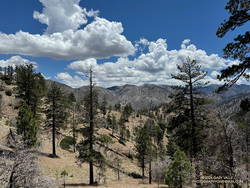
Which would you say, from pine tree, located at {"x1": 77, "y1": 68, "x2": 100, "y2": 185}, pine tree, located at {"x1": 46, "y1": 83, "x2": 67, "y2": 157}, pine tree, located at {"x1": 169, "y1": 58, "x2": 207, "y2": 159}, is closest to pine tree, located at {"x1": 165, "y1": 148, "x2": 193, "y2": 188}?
pine tree, located at {"x1": 169, "y1": 58, "x2": 207, "y2": 159}

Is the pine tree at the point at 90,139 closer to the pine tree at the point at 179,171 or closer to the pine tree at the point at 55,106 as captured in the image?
the pine tree at the point at 179,171

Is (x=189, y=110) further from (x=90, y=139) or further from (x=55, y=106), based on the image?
(x=55, y=106)

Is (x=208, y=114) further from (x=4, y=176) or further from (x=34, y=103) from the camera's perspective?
(x=34, y=103)

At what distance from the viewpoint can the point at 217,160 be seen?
1399cm

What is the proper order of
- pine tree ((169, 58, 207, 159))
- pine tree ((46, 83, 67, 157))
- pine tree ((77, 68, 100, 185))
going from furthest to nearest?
1. pine tree ((46, 83, 67, 157))
2. pine tree ((77, 68, 100, 185))
3. pine tree ((169, 58, 207, 159))

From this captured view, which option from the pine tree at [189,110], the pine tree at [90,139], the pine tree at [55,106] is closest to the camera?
the pine tree at [189,110]

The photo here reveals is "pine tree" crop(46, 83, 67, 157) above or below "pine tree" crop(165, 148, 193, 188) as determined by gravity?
above

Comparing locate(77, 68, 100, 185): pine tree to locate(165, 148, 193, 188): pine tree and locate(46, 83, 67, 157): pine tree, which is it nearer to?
locate(165, 148, 193, 188): pine tree

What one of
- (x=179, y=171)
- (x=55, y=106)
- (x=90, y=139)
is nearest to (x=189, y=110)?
(x=179, y=171)

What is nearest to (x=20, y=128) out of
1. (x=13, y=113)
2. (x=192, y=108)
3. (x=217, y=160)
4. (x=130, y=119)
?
(x=192, y=108)


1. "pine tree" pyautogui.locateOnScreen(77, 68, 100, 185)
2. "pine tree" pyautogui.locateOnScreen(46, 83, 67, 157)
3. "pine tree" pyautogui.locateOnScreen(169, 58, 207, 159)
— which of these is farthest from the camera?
"pine tree" pyautogui.locateOnScreen(46, 83, 67, 157)

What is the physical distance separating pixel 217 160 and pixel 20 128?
18.8 m

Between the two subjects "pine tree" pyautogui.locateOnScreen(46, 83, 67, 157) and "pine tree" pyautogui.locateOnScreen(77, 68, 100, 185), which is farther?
"pine tree" pyautogui.locateOnScreen(46, 83, 67, 157)

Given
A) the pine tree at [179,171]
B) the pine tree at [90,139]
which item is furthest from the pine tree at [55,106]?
the pine tree at [179,171]
